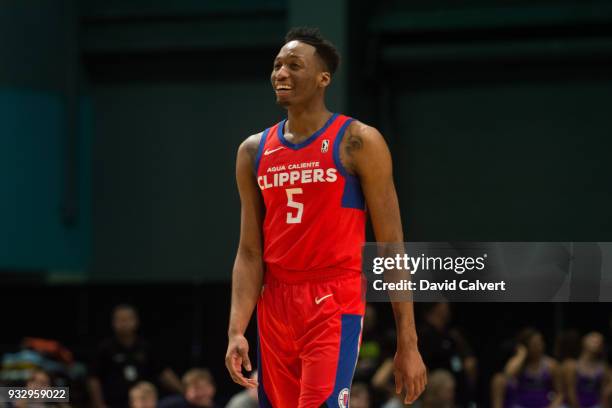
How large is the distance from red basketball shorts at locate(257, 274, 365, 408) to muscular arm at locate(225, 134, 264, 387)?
10cm

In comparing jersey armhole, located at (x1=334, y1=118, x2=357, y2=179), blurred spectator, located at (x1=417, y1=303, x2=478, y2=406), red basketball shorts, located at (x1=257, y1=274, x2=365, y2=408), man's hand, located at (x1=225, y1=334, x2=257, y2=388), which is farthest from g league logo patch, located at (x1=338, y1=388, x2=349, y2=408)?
blurred spectator, located at (x1=417, y1=303, x2=478, y2=406)

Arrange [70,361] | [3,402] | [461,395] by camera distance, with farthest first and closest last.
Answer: [70,361]
[461,395]
[3,402]

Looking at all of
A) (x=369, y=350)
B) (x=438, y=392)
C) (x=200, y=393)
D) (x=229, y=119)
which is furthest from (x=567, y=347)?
(x=229, y=119)

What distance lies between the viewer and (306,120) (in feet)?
15.2

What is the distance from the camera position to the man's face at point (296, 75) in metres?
4.58

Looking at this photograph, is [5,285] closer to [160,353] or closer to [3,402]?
[160,353]

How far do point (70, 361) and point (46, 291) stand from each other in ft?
4.38

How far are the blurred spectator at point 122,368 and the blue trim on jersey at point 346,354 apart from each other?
5.85 m

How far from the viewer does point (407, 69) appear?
1395 centimetres

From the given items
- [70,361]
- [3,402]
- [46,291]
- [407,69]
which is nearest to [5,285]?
[46,291]

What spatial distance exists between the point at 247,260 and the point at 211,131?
9656 mm

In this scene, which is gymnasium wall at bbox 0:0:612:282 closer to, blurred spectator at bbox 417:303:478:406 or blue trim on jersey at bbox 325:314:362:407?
blurred spectator at bbox 417:303:478:406

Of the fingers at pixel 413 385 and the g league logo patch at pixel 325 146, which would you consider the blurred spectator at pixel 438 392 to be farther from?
the g league logo patch at pixel 325 146

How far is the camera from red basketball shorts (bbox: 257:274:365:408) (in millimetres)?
4320
